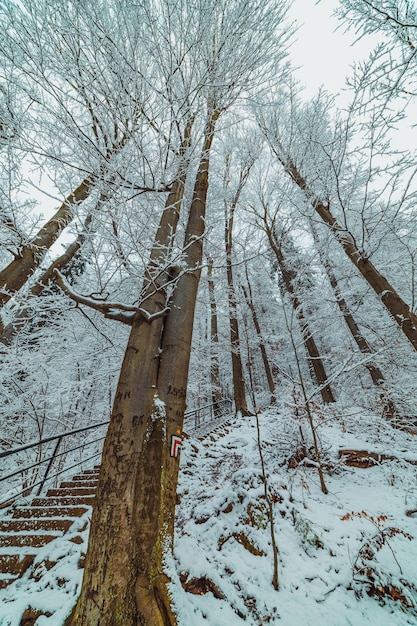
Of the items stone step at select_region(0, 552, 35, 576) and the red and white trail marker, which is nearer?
the red and white trail marker

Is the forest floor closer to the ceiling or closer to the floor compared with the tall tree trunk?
closer to the floor

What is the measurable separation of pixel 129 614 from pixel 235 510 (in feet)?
6.98

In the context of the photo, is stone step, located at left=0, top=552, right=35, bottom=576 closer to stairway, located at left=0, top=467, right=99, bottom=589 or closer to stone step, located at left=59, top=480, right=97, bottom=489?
stairway, located at left=0, top=467, right=99, bottom=589

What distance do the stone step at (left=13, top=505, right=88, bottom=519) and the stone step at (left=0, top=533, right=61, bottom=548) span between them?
15.8 inches

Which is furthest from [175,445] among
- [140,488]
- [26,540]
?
[26,540]

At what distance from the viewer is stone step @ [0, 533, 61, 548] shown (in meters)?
2.72

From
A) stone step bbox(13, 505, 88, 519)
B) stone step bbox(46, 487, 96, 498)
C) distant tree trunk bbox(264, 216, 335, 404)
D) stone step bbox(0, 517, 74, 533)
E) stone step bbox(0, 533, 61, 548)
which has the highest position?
distant tree trunk bbox(264, 216, 335, 404)

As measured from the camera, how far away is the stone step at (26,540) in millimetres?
2717

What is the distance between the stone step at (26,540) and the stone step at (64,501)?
63 centimetres

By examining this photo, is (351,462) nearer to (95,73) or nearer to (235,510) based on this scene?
(235,510)

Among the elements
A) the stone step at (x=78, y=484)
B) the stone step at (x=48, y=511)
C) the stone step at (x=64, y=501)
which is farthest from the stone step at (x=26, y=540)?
the stone step at (x=78, y=484)

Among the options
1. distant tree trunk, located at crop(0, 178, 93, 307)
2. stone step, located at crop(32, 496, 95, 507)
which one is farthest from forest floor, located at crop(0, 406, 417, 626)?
distant tree trunk, located at crop(0, 178, 93, 307)

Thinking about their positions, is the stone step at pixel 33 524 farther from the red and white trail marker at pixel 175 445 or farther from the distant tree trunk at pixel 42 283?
the distant tree trunk at pixel 42 283

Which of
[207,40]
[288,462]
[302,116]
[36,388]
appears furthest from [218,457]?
[302,116]
